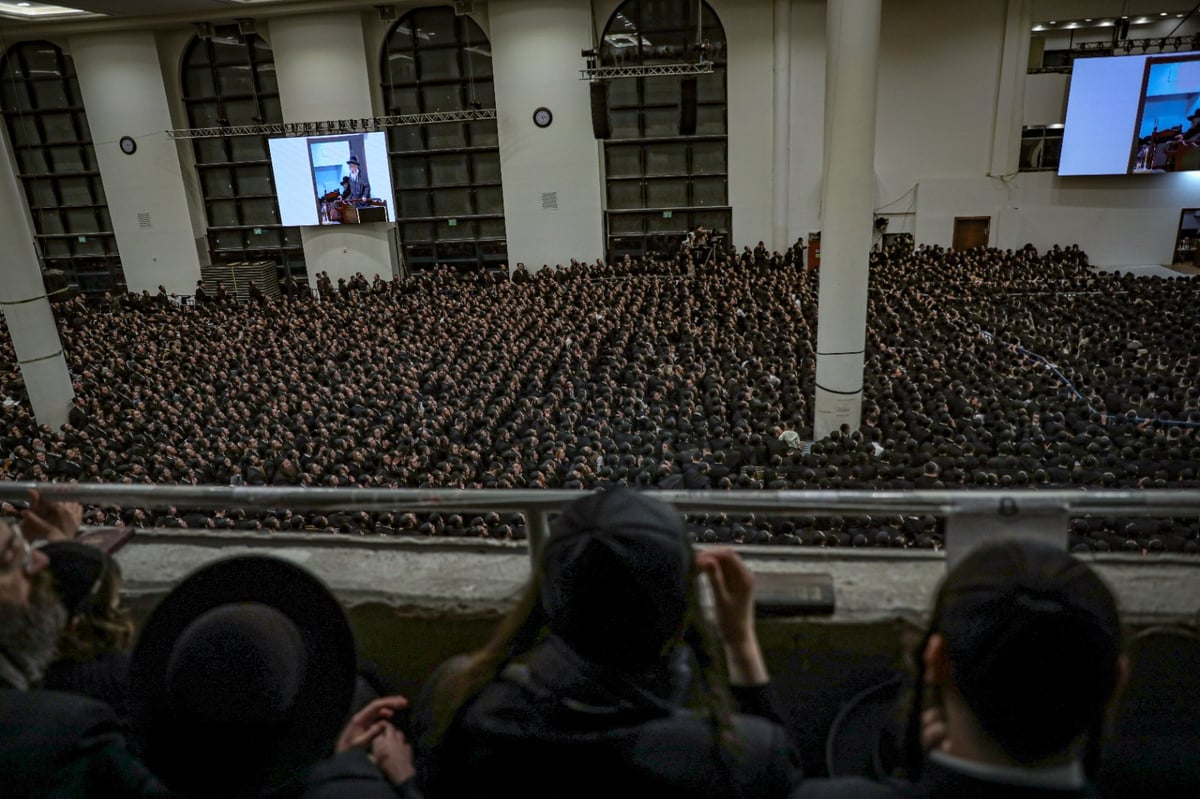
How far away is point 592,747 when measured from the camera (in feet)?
3.27

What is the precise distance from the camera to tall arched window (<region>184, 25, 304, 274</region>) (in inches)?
Result: 562

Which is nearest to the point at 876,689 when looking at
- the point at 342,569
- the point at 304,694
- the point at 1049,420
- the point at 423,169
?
the point at 304,694

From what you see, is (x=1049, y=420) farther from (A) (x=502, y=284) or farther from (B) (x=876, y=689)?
(A) (x=502, y=284)

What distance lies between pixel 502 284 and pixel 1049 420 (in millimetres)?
8517

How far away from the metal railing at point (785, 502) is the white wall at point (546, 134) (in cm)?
1290

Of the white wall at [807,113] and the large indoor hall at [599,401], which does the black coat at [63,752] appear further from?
the white wall at [807,113]

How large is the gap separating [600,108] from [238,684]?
11911 mm

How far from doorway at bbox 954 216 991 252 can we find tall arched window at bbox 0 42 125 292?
1620cm

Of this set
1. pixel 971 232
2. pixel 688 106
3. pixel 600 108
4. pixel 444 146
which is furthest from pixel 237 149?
pixel 971 232

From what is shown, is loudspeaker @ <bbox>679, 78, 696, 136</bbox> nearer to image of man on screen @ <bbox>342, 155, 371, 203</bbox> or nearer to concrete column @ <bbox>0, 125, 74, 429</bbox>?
image of man on screen @ <bbox>342, 155, 371, 203</bbox>

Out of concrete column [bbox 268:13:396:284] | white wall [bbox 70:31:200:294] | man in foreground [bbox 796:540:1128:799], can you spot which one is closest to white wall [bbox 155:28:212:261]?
white wall [bbox 70:31:200:294]

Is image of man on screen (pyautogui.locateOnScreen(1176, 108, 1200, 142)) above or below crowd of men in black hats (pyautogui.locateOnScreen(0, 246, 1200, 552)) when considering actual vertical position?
above

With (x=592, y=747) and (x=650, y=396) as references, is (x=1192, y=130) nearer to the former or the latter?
(x=650, y=396)

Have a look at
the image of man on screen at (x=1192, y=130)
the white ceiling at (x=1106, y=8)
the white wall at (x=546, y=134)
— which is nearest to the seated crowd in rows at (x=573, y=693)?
the white wall at (x=546, y=134)
